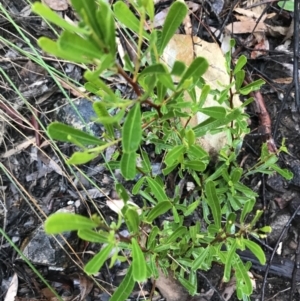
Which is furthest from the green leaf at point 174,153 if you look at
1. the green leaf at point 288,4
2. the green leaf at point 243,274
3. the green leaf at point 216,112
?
the green leaf at point 288,4

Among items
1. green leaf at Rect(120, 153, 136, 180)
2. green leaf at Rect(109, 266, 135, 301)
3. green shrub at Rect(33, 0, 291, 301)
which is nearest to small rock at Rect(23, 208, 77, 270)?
green shrub at Rect(33, 0, 291, 301)

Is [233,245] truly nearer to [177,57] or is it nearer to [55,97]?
[177,57]

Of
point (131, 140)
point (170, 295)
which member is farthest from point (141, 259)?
point (170, 295)

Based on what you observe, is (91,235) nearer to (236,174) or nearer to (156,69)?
(156,69)

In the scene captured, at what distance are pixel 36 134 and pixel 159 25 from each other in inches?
26.2

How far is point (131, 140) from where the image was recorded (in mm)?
868

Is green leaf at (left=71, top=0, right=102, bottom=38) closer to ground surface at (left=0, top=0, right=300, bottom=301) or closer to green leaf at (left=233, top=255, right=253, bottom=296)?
green leaf at (left=233, top=255, right=253, bottom=296)

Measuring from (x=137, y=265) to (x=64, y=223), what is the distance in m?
0.26

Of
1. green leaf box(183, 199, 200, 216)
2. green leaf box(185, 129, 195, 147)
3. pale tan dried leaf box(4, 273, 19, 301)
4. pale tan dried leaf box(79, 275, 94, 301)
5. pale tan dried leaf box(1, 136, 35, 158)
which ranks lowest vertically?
pale tan dried leaf box(79, 275, 94, 301)

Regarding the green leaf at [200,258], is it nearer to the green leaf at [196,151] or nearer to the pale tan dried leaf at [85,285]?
the green leaf at [196,151]

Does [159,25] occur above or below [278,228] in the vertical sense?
above

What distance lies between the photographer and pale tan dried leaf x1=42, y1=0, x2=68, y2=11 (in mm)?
2025

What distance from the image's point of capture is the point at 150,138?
4.68 ft

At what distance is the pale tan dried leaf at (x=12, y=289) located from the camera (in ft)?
5.73
